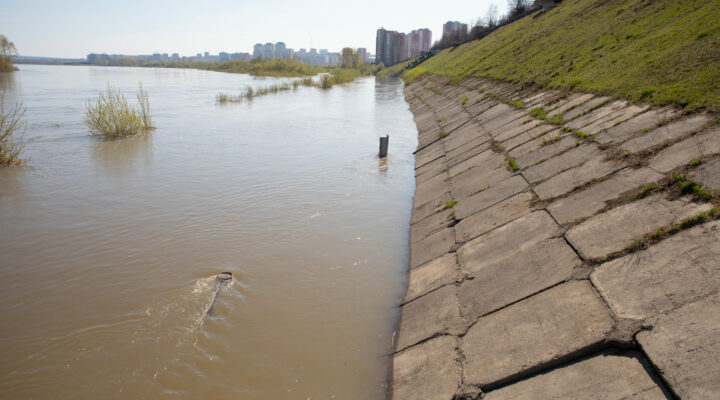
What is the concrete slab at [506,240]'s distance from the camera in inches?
221

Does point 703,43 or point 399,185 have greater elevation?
point 703,43

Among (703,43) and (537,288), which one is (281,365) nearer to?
(537,288)

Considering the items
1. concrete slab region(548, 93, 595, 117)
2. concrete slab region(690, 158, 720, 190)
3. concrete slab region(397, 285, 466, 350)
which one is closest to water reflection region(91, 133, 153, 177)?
concrete slab region(397, 285, 466, 350)

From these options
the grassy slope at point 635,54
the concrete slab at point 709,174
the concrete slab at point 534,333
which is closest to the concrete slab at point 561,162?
the grassy slope at point 635,54

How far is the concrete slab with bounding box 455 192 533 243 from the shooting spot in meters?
6.62

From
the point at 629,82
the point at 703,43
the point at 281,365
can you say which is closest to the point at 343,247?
the point at 281,365

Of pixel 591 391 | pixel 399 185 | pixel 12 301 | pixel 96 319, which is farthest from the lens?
pixel 399 185

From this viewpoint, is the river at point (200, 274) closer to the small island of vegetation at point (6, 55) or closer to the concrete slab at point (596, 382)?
the concrete slab at point (596, 382)

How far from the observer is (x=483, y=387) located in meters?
3.80

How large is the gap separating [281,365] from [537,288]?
3102 mm

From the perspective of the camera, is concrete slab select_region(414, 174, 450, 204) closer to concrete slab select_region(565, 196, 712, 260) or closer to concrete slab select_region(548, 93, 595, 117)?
concrete slab select_region(548, 93, 595, 117)

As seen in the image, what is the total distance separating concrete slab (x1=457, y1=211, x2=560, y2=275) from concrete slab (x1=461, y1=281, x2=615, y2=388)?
1177 millimetres

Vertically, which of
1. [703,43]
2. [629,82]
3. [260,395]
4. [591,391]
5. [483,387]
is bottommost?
[260,395]

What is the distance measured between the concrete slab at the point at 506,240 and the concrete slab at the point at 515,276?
99mm
